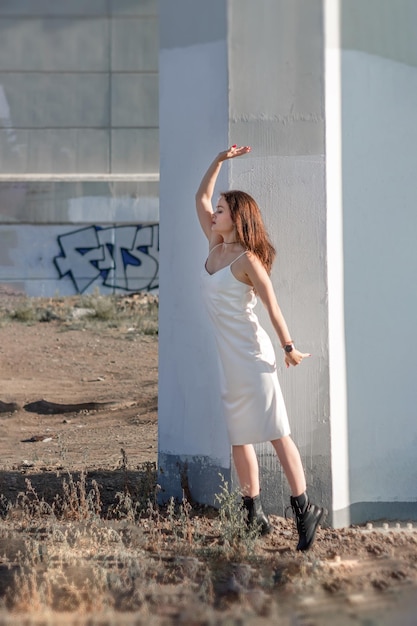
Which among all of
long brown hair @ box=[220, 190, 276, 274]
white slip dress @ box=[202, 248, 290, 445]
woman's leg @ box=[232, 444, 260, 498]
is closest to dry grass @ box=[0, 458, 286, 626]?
woman's leg @ box=[232, 444, 260, 498]

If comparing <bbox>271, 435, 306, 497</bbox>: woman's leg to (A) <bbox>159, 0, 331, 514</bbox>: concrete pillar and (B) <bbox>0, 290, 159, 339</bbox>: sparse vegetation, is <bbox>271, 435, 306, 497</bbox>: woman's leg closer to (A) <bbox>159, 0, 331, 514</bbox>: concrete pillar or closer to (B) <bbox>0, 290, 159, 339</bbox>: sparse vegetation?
(A) <bbox>159, 0, 331, 514</bbox>: concrete pillar

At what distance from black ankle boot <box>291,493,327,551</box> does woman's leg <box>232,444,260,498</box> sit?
28 cm

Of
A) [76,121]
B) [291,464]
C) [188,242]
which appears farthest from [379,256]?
[76,121]

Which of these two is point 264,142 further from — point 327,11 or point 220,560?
point 220,560

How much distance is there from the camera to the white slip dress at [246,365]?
521 cm

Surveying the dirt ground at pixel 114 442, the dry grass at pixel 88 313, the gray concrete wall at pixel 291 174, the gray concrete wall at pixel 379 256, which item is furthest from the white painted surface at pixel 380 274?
the dry grass at pixel 88 313

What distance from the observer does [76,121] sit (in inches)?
893

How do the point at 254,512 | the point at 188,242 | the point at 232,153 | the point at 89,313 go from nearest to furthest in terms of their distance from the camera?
the point at 254,512 → the point at 232,153 → the point at 188,242 → the point at 89,313

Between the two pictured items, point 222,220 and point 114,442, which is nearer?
point 222,220

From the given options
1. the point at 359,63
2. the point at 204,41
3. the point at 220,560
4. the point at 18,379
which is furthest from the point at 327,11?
the point at 18,379

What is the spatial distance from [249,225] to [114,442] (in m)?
4.31

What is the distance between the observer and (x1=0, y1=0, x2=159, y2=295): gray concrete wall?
73.0 feet

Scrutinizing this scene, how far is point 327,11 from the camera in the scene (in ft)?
18.9

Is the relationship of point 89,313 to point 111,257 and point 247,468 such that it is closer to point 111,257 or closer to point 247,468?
point 111,257
